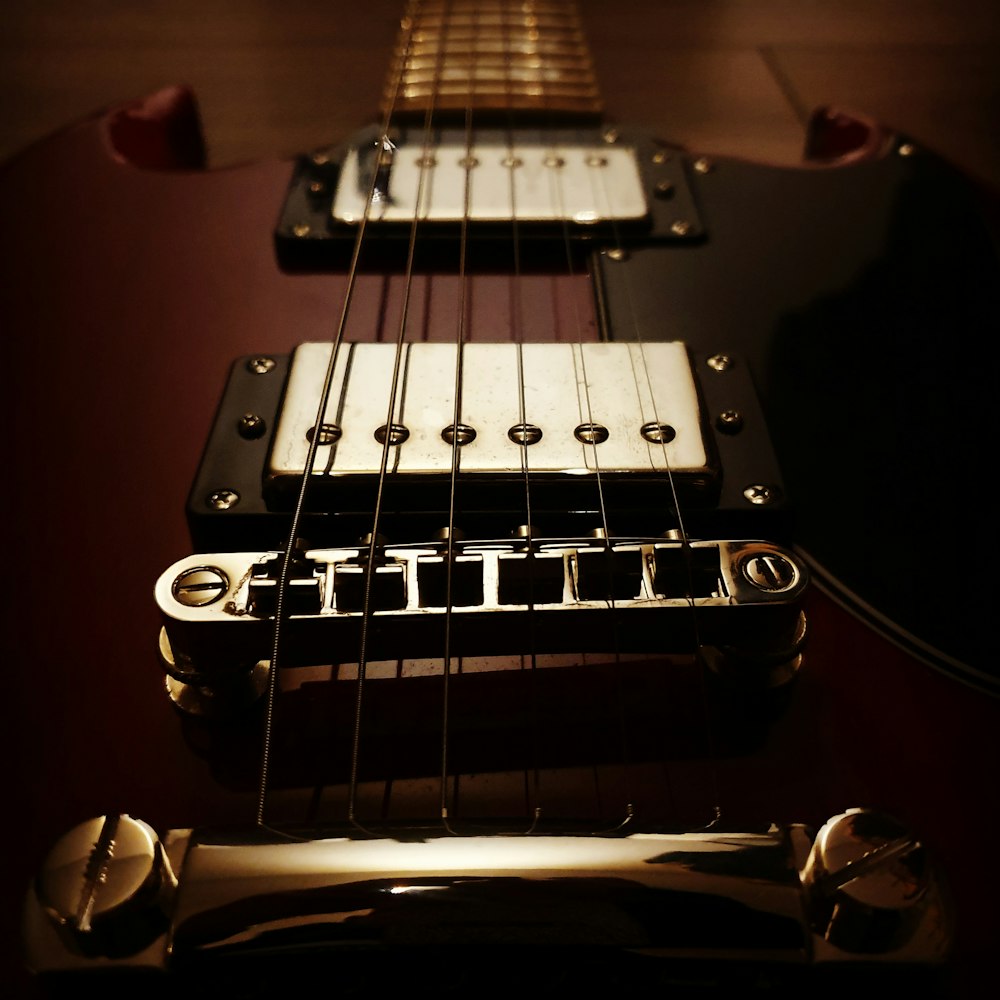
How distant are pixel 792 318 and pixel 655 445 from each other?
20cm

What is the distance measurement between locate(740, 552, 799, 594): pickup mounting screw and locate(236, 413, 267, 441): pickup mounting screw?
9.3 inches

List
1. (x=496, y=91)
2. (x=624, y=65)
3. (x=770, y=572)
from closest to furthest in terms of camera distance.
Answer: (x=770, y=572) < (x=496, y=91) < (x=624, y=65)

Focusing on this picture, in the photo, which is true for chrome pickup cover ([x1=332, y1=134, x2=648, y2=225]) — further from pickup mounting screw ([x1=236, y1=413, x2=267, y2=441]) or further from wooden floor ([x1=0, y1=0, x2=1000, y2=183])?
wooden floor ([x1=0, y1=0, x2=1000, y2=183])

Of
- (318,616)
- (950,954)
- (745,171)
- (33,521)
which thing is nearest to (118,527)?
(33,521)

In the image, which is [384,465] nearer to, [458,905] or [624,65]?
[458,905]

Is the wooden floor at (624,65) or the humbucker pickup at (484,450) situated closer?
the humbucker pickup at (484,450)

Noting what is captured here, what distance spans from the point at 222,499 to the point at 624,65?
100cm

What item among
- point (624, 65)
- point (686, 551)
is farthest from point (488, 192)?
point (624, 65)

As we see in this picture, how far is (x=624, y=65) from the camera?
3.87ft

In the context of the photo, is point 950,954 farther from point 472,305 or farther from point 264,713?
point 472,305

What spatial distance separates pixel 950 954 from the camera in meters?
0.27

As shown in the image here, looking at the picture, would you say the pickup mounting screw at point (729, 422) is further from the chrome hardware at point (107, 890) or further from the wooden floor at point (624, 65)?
the wooden floor at point (624, 65)

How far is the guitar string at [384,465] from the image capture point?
1.03 feet

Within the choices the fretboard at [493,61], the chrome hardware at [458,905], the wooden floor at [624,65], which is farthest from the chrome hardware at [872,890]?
the wooden floor at [624,65]
